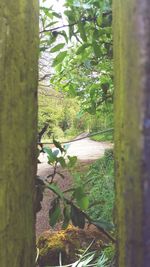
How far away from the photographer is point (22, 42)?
2.52 ft

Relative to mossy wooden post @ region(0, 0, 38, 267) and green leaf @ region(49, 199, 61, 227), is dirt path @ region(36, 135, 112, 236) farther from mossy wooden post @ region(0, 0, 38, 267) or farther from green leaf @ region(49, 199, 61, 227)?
mossy wooden post @ region(0, 0, 38, 267)

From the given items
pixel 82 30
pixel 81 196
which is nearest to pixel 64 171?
pixel 82 30

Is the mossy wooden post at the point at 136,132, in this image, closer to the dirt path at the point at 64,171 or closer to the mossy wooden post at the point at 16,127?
the mossy wooden post at the point at 16,127

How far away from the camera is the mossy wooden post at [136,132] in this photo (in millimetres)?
429

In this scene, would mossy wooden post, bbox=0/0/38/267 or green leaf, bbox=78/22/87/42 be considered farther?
green leaf, bbox=78/22/87/42

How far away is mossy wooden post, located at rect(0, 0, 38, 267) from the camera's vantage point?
0.75 meters

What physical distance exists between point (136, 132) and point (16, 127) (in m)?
0.37

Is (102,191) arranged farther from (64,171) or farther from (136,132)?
(136,132)

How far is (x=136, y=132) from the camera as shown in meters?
0.44

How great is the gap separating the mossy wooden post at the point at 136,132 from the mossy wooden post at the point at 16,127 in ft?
1.05

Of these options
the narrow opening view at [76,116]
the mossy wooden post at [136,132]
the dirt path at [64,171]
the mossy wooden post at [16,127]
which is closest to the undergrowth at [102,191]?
the narrow opening view at [76,116]

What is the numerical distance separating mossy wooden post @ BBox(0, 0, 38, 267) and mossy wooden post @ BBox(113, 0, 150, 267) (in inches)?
12.6

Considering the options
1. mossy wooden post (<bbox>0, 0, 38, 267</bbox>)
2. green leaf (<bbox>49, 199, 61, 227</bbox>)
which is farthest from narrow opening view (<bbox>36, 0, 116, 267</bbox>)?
mossy wooden post (<bbox>0, 0, 38, 267</bbox>)

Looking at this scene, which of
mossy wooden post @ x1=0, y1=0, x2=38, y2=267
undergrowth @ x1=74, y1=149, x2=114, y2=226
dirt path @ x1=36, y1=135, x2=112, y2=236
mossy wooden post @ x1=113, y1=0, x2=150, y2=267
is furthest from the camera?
dirt path @ x1=36, y1=135, x2=112, y2=236
